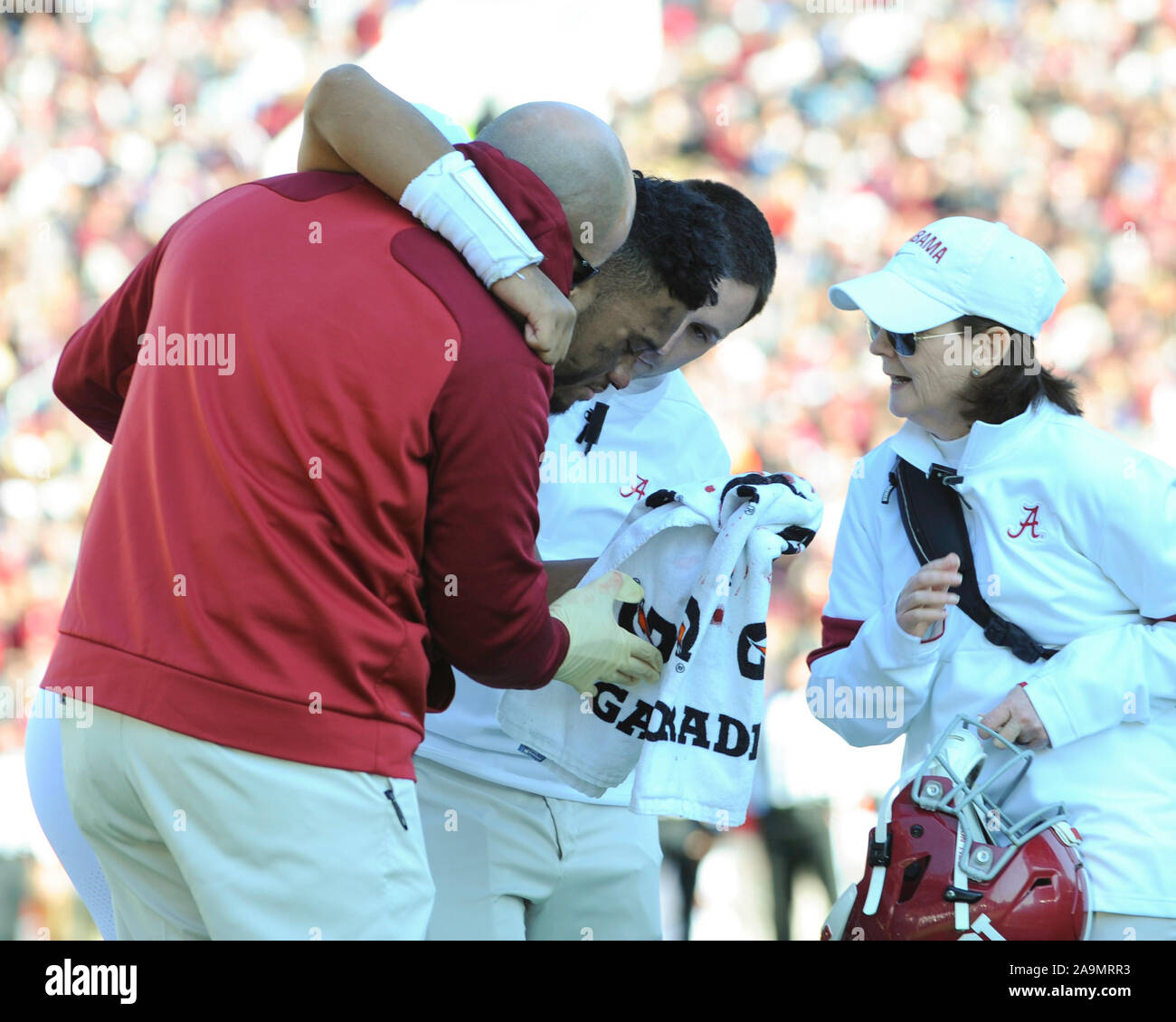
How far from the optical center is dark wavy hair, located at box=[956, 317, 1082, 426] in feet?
7.17

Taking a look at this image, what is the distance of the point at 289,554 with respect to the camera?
150 centimetres

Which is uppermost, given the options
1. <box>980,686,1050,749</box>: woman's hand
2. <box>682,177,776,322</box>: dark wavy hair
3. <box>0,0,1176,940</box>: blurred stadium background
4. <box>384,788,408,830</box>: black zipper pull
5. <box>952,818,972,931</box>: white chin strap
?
<box>0,0,1176,940</box>: blurred stadium background

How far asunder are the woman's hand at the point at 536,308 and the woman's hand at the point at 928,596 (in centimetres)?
74

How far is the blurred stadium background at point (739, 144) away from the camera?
5.59 meters

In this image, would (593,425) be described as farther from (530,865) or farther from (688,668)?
(530,865)

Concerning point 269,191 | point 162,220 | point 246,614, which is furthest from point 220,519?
point 162,220

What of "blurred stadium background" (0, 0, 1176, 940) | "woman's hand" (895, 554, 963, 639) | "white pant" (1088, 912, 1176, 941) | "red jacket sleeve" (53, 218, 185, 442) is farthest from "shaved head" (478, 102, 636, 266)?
"blurred stadium background" (0, 0, 1176, 940)

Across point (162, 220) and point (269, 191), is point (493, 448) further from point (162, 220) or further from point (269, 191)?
point (162, 220)

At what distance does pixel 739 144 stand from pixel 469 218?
5075 mm

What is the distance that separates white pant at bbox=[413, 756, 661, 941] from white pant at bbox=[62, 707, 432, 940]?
0.61m

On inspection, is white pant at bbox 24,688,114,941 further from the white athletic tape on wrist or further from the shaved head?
the shaved head

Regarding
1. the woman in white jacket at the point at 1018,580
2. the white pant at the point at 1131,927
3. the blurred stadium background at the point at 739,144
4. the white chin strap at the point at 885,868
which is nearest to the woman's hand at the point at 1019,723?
the woman in white jacket at the point at 1018,580
